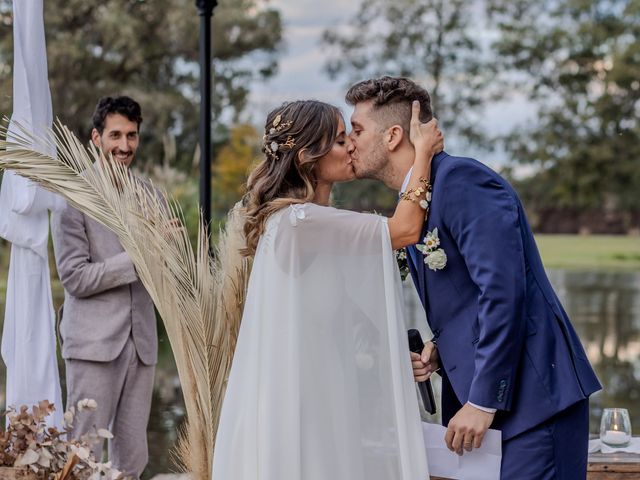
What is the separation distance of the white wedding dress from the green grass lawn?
2814 cm

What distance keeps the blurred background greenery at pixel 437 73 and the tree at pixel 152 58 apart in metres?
0.04

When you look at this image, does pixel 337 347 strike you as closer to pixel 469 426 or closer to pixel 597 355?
pixel 469 426

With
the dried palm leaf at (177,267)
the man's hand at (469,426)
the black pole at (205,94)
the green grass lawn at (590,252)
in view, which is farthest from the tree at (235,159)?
the man's hand at (469,426)

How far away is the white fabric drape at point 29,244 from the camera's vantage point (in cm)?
439

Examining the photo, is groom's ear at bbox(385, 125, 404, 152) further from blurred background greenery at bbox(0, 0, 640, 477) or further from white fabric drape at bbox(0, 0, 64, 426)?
blurred background greenery at bbox(0, 0, 640, 477)

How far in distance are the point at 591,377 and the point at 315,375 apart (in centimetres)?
83

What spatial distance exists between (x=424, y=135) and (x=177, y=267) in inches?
49.3

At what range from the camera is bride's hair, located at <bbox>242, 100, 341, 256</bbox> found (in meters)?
3.22

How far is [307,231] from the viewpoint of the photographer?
3.00 meters

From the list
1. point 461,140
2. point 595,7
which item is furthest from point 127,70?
point 595,7

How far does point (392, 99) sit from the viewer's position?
3.19m

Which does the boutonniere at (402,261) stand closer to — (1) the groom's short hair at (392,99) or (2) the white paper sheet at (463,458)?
(1) the groom's short hair at (392,99)

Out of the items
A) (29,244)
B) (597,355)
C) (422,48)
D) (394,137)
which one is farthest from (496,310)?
(422,48)

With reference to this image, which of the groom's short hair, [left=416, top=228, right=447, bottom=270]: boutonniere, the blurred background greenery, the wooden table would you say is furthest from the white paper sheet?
the blurred background greenery
